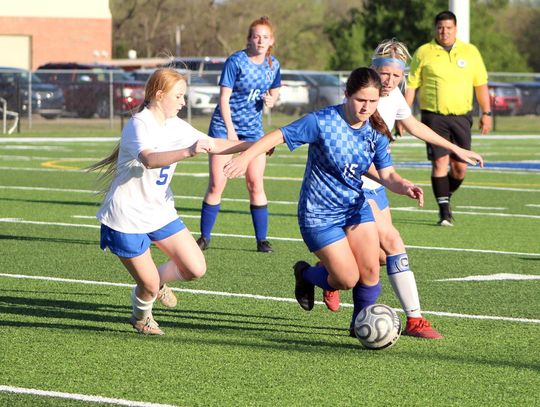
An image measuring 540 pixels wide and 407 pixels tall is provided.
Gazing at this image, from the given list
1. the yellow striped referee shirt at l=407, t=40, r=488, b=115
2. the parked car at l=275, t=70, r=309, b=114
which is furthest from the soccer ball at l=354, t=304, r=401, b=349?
the parked car at l=275, t=70, r=309, b=114

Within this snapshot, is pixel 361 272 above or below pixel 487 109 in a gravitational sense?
below

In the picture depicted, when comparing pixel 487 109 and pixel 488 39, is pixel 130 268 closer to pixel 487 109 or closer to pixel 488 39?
pixel 487 109

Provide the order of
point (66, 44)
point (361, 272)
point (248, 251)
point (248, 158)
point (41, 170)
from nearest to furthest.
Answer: point (248, 158) < point (361, 272) < point (248, 251) < point (41, 170) < point (66, 44)

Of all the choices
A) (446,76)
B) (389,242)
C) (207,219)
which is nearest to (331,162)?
(389,242)

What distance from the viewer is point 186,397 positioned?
6.08m

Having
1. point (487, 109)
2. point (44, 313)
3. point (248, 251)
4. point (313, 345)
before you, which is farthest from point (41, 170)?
point (313, 345)

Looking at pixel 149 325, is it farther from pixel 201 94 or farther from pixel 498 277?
pixel 201 94

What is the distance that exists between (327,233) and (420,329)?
795 mm

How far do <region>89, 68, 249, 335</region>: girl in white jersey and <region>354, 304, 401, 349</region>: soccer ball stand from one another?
109cm

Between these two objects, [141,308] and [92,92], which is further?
[92,92]

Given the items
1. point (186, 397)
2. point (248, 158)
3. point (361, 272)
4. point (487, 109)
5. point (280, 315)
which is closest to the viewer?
point (186, 397)

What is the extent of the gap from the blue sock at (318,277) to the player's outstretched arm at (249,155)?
1.00m

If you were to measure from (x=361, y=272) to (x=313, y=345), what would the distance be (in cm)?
52

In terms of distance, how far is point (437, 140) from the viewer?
8328 millimetres
